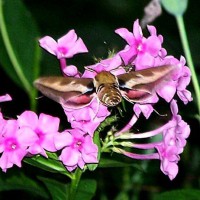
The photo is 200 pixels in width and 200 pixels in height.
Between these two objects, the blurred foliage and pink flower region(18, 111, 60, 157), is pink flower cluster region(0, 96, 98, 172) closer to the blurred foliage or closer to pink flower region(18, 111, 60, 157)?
pink flower region(18, 111, 60, 157)

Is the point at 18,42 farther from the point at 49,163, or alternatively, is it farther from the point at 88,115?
the point at 88,115

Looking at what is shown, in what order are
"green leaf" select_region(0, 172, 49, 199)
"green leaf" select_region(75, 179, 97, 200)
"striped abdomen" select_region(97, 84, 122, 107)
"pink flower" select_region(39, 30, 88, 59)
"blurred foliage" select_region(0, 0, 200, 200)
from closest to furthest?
"striped abdomen" select_region(97, 84, 122, 107) < "pink flower" select_region(39, 30, 88, 59) < "green leaf" select_region(75, 179, 97, 200) < "green leaf" select_region(0, 172, 49, 199) < "blurred foliage" select_region(0, 0, 200, 200)

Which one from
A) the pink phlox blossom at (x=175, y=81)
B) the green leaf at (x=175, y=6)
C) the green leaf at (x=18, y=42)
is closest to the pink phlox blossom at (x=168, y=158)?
the pink phlox blossom at (x=175, y=81)

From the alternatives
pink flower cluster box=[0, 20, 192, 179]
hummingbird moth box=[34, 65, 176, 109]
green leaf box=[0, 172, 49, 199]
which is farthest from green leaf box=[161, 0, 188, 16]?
green leaf box=[0, 172, 49, 199]

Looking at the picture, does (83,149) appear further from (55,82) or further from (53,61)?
(53,61)

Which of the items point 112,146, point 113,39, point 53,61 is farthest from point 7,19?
point 112,146

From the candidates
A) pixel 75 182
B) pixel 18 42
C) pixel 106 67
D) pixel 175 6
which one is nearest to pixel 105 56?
pixel 18 42
